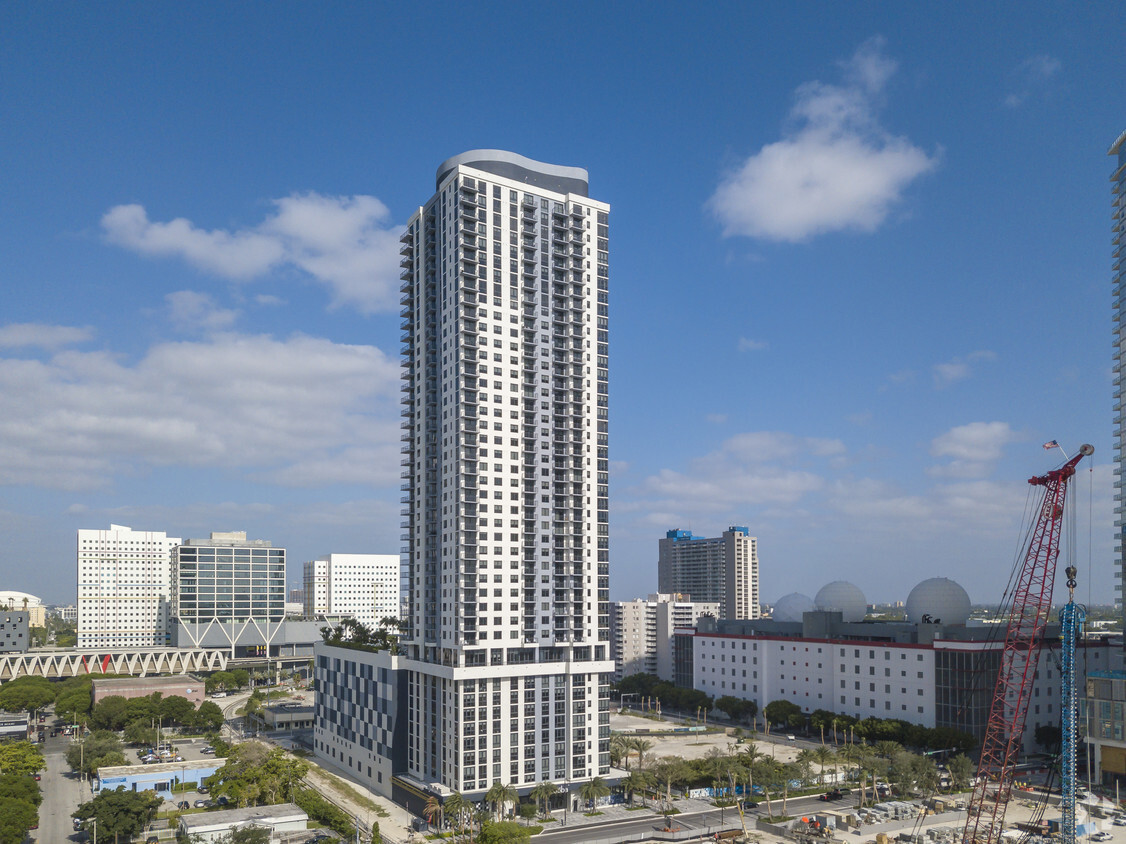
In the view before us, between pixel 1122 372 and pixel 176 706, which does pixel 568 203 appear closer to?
pixel 1122 372

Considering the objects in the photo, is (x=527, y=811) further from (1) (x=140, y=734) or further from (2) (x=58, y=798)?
(1) (x=140, y=734)

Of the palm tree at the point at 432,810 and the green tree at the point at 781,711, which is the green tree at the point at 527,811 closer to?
the palm tree at the point at 432,810

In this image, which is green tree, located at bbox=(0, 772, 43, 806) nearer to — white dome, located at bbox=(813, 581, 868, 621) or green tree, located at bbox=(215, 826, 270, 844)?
green tree, located at bbox=(215, 826, 270, 844)

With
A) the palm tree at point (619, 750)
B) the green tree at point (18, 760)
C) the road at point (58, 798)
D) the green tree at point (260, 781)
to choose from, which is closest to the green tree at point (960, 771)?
the palm tree at point (619, 750)

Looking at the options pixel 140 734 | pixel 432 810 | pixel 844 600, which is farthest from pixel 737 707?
pixel 140 734

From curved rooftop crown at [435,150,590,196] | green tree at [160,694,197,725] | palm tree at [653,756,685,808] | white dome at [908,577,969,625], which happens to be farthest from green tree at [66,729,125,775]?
white dome at [908,577,969,625]

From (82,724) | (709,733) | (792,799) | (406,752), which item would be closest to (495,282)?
(406,752)

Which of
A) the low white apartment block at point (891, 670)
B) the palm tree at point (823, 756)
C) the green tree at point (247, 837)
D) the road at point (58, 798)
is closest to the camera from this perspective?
the green tree at point (247, 837)
